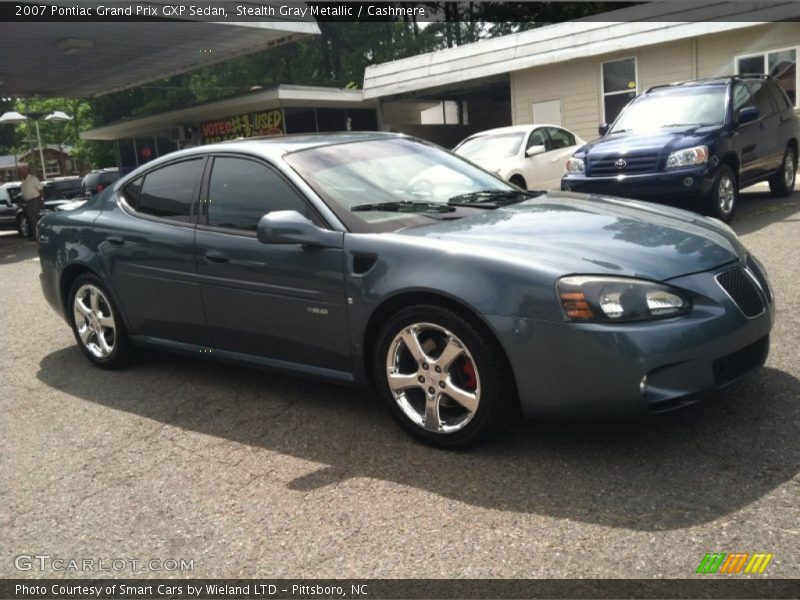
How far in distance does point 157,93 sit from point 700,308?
223 ft

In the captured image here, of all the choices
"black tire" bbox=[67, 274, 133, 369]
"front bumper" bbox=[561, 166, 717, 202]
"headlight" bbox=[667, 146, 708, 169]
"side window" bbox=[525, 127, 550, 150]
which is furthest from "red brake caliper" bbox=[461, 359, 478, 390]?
"side window" bbox=[525, 127, 550, 150]

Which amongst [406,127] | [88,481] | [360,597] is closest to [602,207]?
[360,597]

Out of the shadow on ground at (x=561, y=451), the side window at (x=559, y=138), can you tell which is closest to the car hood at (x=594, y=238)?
the shadow on ground at (x=561, y=451)

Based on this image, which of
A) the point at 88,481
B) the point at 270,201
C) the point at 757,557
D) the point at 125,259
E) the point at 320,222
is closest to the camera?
the point at 757,557

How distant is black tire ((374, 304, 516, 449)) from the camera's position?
3.55 m

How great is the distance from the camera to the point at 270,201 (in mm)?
4430

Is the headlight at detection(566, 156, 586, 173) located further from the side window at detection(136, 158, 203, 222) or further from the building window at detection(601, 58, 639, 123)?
the building window at detection(601, 58, 639, 123)

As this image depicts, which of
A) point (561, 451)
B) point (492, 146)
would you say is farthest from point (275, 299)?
point (492, 146)

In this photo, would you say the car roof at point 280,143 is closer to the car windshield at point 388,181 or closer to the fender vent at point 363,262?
the car windshield at point 388,181

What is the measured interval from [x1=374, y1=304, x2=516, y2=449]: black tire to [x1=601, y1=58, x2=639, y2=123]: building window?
16.4m

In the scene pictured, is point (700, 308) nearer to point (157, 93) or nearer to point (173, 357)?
point (173, 357)

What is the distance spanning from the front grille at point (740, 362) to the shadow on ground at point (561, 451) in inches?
11.5

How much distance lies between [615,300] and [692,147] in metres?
6.64

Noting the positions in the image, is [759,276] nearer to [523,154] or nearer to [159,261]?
[159,261]
